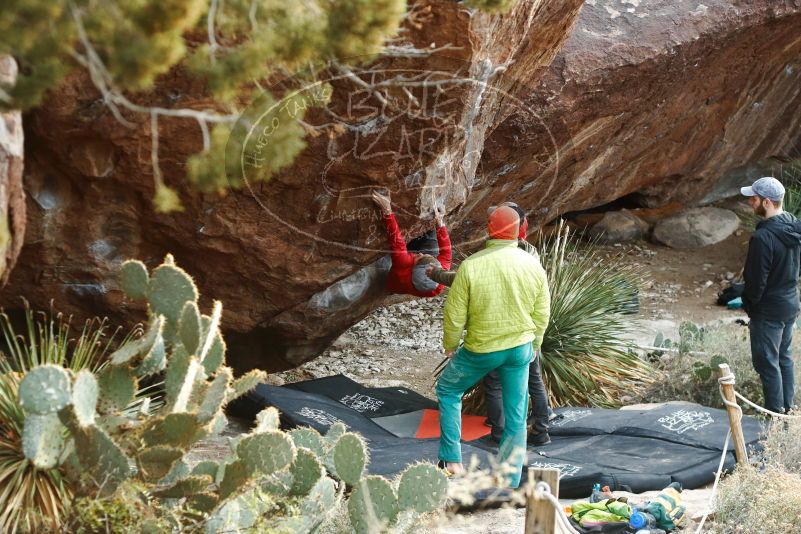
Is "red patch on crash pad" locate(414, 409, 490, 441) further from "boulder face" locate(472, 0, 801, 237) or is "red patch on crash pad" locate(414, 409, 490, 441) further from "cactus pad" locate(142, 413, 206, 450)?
"cactus pad" locate(142, 413, 206, 450)

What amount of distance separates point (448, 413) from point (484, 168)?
131 inches

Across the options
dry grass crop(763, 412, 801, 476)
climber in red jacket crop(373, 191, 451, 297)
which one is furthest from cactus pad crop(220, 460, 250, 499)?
dry grass crop(763, 412, 801, 476)

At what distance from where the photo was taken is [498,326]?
5.75 meters

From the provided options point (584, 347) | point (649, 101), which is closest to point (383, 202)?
point (584, 347)

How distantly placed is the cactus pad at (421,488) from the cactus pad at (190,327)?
40.8 inches

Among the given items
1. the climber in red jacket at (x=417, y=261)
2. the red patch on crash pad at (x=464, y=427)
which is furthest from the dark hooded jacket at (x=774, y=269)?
the climber in red jacket at (x=417, y=261)

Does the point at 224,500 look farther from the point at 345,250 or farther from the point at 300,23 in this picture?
the point at 345,250

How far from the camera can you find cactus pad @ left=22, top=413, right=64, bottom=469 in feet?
12.6

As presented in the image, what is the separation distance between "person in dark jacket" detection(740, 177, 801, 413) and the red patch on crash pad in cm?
191

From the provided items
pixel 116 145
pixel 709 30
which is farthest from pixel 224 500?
pixel 709 30

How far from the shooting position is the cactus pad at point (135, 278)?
459 cm

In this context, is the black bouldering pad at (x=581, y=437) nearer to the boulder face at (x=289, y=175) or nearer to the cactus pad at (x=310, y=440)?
the boulder face at (x=289, y=175)

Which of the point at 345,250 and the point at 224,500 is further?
the point at 345,250

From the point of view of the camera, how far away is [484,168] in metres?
8.81
